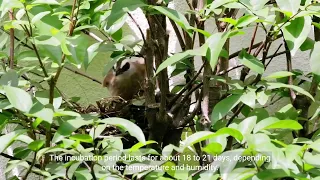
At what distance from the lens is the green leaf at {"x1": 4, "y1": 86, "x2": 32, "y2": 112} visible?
66cm

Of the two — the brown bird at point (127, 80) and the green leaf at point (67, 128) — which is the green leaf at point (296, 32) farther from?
the brown bird at point (127, 80)

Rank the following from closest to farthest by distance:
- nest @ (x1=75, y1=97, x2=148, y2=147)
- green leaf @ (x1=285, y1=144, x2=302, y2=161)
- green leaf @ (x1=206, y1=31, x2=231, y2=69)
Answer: green leaf @ (x1=285, y1=144, x2=302, y2=161) < green leaf @ (x1=206, y1=31, x2=231, y2=69) < nest @ (x1=75, y1=97, x2=148, y2=147)

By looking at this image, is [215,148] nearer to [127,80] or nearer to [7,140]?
[7,140]

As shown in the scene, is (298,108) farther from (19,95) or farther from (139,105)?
(19,95)

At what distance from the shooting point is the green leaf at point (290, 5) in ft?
2.31

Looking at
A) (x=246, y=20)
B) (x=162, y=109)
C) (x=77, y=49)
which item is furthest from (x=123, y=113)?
(x=246, y=20)

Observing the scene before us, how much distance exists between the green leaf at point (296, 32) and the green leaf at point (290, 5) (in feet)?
0.07

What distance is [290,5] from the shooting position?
27.9 inches

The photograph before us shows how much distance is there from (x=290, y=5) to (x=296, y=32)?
4 cm

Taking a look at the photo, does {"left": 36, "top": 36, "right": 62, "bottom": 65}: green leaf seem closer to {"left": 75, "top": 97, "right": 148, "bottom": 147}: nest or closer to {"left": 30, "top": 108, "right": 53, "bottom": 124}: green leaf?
{"left": 30, "top": 108, "right": 53, "bottom": 124}: green leaf

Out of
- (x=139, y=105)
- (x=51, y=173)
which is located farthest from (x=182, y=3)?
(x=51, y=173)

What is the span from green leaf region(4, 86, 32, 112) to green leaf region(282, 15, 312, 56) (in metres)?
0.39

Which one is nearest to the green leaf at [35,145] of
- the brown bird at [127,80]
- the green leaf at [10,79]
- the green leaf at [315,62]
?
the green leaf at [10,79]

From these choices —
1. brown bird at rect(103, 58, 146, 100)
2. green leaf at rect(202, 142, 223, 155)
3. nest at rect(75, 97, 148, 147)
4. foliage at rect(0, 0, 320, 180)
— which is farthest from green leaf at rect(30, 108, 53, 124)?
brown bird at rect(103, 58, 146, 100)
